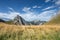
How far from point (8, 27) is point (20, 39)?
2.60ft

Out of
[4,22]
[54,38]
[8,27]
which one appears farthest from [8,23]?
[54,38]

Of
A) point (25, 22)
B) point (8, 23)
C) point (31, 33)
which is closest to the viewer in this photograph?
point (31, 33)

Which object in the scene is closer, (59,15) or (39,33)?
(39,33)

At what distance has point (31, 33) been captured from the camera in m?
3.88

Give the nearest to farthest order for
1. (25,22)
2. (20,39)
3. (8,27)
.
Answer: (20,39), (8,27), (25,22)

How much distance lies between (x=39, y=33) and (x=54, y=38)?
1.33 feet

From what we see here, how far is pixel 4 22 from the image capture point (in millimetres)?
4707

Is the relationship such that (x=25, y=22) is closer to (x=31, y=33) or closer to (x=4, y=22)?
(x=4, y=22)

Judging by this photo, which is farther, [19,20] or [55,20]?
[55,20]

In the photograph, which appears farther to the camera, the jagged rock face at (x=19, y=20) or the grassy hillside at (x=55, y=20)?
the grassy hillside at (x=55, y=20)

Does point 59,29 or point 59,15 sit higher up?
point 59,15

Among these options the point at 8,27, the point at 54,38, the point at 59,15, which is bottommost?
the point at 54,38

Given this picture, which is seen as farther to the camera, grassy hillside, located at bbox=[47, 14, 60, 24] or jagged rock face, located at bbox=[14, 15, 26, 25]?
grassy hillside, located at bbox=[47, 14, 60, 24]

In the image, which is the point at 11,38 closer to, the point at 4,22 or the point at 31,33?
the point at 31,33
